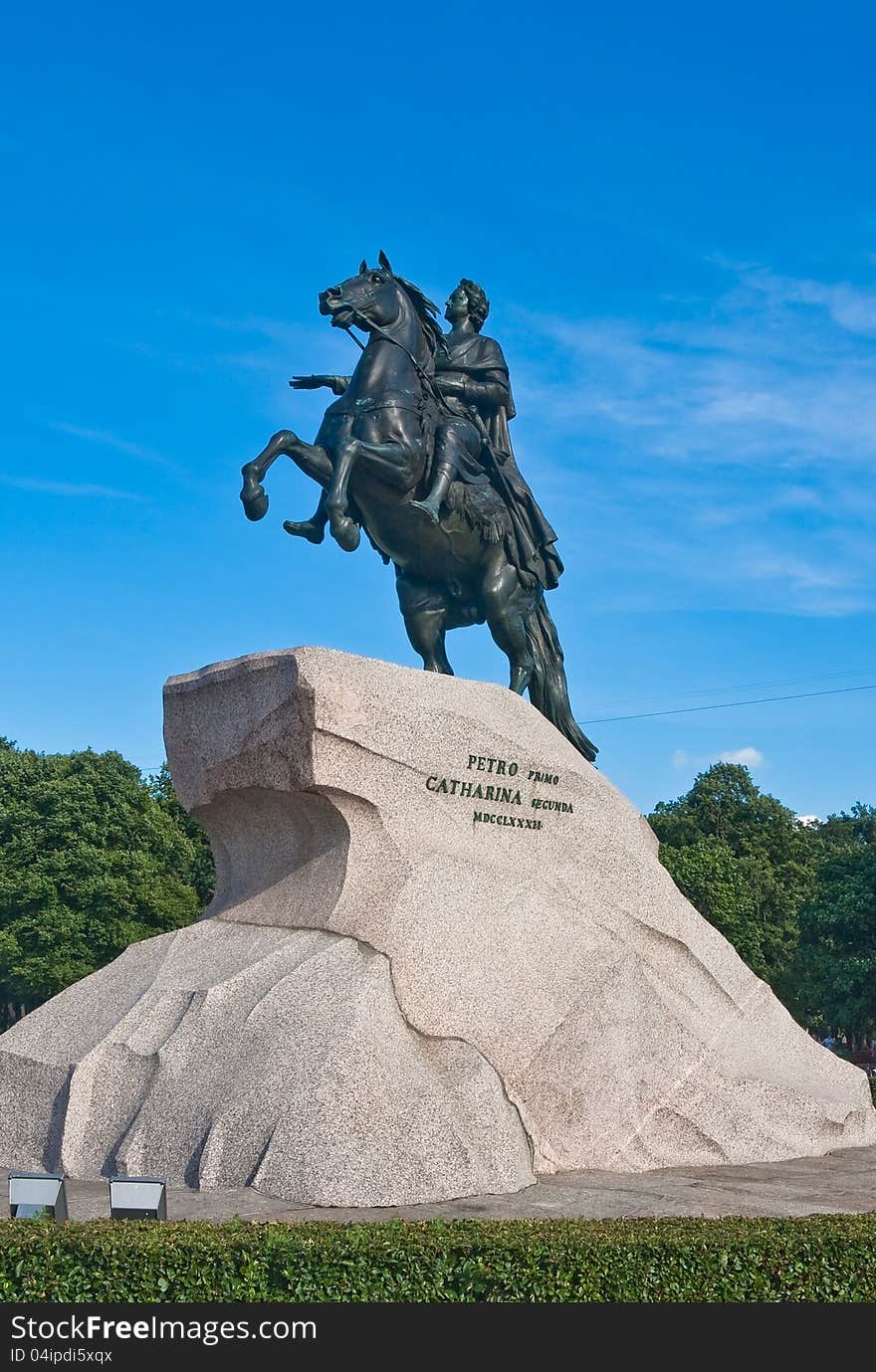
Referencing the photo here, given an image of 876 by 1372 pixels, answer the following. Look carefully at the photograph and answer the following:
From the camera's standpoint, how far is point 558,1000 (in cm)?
976

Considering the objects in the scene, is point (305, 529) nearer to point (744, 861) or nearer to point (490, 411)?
point (490, 411)

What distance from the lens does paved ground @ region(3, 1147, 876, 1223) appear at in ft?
24.0

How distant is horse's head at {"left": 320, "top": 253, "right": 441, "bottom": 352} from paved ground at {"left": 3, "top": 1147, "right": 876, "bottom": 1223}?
8.02 meters

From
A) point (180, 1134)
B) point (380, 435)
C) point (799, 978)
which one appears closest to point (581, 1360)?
point (180, 1134)

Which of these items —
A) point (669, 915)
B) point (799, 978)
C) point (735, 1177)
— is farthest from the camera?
point (799, 978)

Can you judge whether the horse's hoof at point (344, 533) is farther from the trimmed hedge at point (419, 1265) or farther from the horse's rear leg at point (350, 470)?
the trimmed hedge at point (419, 1265)

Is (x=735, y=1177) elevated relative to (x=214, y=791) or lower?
lower

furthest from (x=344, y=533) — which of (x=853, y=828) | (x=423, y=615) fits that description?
(x=853, y=828)

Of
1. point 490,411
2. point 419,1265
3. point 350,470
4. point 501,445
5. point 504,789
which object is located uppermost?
point 490,411

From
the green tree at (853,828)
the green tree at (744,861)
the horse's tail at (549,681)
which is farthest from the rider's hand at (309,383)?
the green tree at (853,828)

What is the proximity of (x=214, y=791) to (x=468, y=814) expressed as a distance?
2.03 meters

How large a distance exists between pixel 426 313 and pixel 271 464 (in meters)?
2.84

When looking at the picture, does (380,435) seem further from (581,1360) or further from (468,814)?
(581,1360)

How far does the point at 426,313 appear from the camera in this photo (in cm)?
1366
